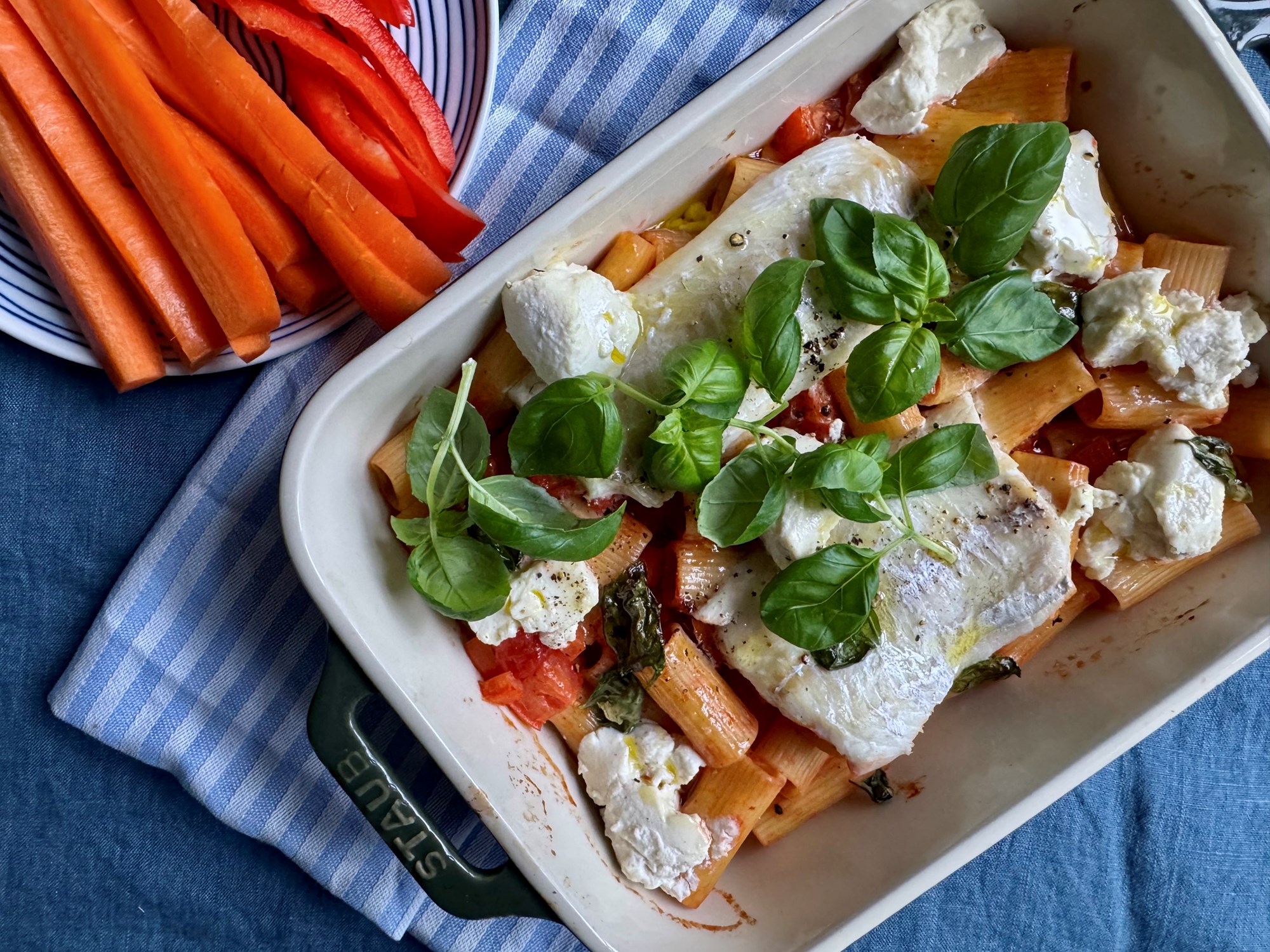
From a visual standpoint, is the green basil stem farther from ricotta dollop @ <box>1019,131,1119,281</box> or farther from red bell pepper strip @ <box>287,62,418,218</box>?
ricotta dollop @ <box>1019,131,1119,281</box>

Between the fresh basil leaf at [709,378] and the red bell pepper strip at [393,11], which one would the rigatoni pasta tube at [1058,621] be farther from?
the red bell pepper strip at [393,11]

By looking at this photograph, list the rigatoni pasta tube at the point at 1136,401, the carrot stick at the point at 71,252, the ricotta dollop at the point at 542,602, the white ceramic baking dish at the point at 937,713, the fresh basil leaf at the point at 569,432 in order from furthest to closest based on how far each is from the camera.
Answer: the rigatoni pasta tube at the point at 1136,401 → the carrot stick at the point at 71,252 → the ricotta dollop at the point at 542,602 → the white ceramic baking dish at the point at 937,713 → the fresh basil leaf at the point at 569,432

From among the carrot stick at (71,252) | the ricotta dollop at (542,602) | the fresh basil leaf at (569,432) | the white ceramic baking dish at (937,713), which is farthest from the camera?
the carrot stick at (71,252)

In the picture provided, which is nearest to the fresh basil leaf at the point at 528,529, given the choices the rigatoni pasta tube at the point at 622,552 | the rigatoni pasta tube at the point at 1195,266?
the rigatoni pasta tube at the point at 622,552

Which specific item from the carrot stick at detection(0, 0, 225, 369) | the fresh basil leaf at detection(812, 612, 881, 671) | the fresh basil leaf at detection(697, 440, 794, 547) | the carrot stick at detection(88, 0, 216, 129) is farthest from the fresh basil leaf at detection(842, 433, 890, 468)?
the carrot stick at detection(88, 0, 216, 129)

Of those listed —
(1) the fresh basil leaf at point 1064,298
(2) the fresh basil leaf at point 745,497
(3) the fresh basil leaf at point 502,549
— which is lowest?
(3) the fresh basil leaf at point 502,549

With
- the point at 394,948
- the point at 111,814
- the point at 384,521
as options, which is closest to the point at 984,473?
the point at 384,521

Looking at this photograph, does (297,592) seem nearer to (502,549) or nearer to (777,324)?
(502,549)
